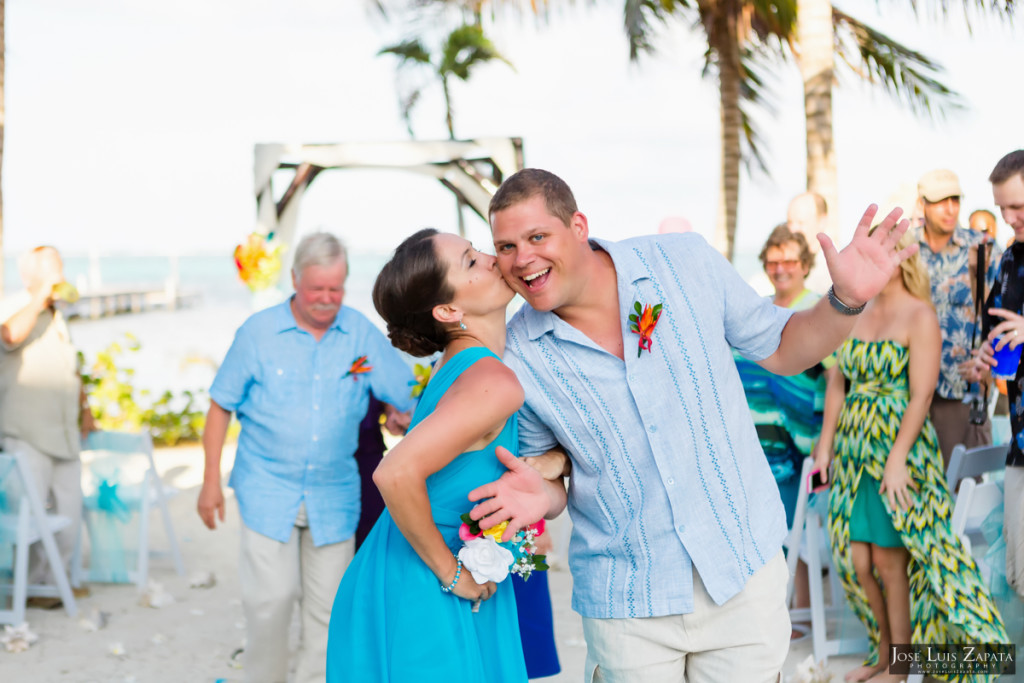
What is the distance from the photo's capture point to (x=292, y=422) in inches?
157

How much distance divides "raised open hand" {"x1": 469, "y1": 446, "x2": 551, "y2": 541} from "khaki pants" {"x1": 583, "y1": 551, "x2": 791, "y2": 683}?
0.40 m

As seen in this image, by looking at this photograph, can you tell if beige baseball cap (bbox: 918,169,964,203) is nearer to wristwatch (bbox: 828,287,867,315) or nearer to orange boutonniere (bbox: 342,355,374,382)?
wristwatch (bbox: 828,287,867,315)

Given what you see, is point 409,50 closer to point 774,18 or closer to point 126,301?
point 774,18

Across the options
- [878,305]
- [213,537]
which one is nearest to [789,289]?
[878,305]

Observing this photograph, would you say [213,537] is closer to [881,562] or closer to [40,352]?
[40,352]

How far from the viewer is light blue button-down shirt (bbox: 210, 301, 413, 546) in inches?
156

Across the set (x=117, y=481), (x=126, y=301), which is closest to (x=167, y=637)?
(x=117, y=481)

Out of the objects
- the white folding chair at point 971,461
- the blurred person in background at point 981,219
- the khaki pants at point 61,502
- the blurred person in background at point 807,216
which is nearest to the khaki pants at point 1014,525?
the white folding chair at point 971,461

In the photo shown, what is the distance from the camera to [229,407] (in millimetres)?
4109

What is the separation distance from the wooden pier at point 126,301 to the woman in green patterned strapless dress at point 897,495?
128ft

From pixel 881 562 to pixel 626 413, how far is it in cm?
257

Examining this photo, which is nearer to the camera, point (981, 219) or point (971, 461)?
point (971, 461)

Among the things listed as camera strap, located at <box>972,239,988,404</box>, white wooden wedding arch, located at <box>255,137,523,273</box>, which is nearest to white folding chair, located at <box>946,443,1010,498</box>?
camera strap, located at <box>972,239,988,404</box>

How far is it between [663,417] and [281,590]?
2.46 metres
